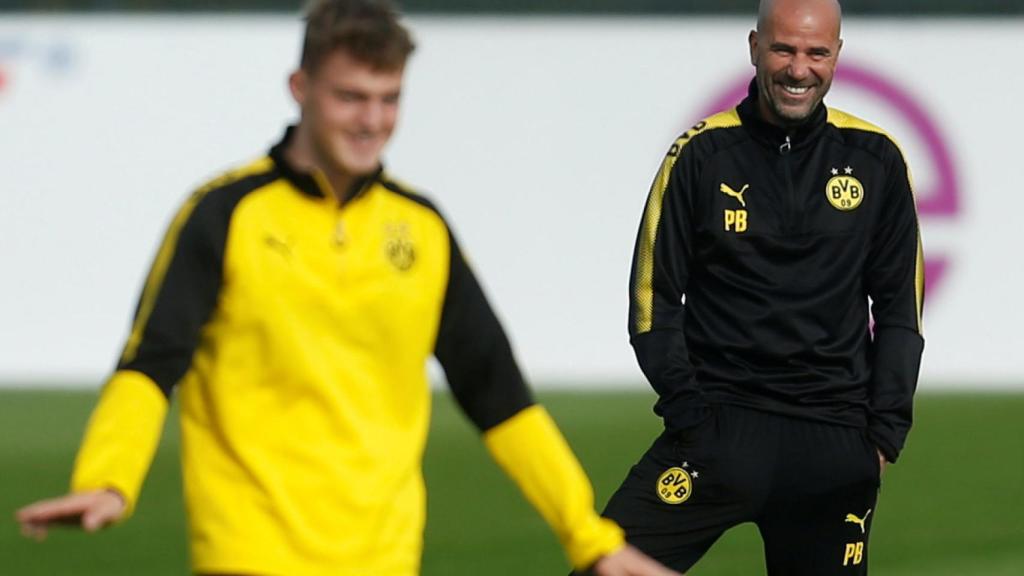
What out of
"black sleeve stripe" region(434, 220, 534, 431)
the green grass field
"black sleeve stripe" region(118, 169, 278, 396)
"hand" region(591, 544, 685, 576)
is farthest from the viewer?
the green grass field

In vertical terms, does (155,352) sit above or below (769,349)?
above

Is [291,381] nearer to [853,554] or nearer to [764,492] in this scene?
[764,492]

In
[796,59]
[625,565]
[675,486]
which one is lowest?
[675,486]

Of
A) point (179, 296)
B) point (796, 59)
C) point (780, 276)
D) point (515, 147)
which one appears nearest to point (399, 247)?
point (179, 296)

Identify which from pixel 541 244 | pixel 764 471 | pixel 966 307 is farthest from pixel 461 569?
pixel 966 307

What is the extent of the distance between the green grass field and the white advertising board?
1.90 ft

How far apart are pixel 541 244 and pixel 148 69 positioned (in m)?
3.13

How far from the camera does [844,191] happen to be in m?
5.91

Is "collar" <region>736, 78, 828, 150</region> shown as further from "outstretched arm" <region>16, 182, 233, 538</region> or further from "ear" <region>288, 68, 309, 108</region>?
"outstretched arm" <region>16, 182, 233, 538</region>

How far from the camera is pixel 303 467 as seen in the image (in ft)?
13.6

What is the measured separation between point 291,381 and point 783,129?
227cm

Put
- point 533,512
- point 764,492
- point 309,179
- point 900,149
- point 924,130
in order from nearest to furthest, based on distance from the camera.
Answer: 1. point 309,179
2. point 764,492
3. point 900,149
4. point 533,512
5. point 924,130

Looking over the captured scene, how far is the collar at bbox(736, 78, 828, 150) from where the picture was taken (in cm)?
593

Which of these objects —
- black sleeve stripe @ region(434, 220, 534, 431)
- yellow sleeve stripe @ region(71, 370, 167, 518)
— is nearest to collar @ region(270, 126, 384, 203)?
black sleeve stripe @ region(434, 220, 534, 431)
